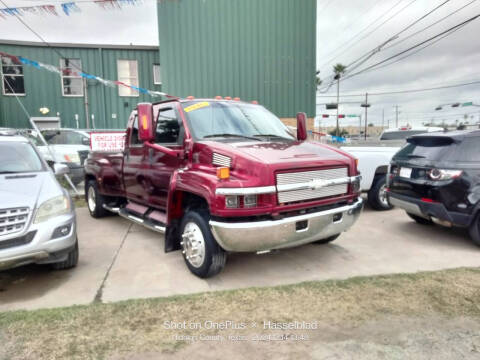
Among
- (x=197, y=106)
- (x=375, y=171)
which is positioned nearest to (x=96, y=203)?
(x=197, y=106)

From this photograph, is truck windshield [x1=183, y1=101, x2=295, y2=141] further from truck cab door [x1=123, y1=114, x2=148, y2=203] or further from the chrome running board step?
the chrome running board step

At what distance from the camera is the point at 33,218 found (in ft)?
12.0

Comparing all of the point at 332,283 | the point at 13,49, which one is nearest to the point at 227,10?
the point at 13,49

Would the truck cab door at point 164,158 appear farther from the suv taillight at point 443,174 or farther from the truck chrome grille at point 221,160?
the suv taillight at point 443,174

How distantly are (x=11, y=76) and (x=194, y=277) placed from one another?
1397cm

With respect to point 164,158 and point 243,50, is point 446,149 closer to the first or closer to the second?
point 164,158

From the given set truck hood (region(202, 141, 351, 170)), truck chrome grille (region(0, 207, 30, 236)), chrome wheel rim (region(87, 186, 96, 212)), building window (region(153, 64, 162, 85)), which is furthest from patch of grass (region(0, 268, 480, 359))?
building window (region(153, 64, 162, 85))

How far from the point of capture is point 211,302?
342 centimetres

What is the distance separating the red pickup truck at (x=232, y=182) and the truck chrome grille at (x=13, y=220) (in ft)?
4.93

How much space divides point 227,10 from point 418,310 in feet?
43.1

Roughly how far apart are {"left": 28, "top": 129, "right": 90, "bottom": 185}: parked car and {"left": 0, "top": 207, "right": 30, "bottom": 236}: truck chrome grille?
245 inches

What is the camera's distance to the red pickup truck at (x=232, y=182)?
11.3 ft

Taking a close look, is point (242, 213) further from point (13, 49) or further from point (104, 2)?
point (13, 49)

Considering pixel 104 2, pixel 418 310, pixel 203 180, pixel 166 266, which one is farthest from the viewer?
pixel 104 2
